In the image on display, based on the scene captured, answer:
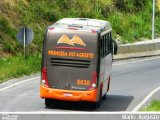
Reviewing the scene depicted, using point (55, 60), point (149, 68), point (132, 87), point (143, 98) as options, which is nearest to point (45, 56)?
point (55, 60)

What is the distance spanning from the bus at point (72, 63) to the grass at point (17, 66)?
6185mm

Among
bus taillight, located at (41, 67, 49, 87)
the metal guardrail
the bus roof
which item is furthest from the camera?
the metal guardrail

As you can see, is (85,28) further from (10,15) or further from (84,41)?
(10,15)

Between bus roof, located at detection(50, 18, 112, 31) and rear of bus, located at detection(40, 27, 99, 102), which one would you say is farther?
bus roof, located at detection(50, 18, 112, 31)

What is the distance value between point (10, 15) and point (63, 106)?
16150 mm

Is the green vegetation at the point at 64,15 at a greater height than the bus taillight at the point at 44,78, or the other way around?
the bus taillight at the point at 44,78

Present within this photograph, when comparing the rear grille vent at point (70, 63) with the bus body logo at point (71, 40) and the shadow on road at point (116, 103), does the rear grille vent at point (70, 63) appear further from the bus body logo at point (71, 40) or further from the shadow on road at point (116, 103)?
the shadow on road at point (116, 103)

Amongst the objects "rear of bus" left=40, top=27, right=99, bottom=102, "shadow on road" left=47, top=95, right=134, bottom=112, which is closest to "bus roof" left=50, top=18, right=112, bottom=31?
"rear of bus" left=40, top=27, right=99, bottom=102

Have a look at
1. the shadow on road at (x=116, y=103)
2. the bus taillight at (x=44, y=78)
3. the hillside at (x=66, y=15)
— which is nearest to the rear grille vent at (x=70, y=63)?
the bus taillight at (x=44, y=78)

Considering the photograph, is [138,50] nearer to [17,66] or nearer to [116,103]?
[17,66]

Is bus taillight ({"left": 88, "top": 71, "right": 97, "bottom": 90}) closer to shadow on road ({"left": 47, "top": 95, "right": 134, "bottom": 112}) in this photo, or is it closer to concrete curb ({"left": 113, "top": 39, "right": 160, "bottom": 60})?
shadow on road ({"left": 47, "top": 95, "right": 134, "bottom": 112})

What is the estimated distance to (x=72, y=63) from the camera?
73.9 ft

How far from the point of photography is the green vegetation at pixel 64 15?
36.8 meters

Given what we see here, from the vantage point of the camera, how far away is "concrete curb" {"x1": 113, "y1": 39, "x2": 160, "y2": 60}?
128 ft
